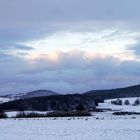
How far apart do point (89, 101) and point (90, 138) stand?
153637mm

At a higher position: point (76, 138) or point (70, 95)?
point (70, 95)

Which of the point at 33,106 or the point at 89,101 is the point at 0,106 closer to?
the point at 33,106

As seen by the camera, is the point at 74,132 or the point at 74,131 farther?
the point at 74,131

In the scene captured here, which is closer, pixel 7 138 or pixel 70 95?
pixel 7 138

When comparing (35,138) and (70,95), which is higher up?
(70,95)

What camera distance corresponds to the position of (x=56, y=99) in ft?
617

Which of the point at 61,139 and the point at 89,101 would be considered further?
the point at 89,101

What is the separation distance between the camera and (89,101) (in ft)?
621

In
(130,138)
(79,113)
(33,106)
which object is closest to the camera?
(130,138)

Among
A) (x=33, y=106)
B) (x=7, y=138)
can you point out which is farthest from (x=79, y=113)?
(x=7, y=138)

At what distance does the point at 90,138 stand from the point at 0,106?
504 ft

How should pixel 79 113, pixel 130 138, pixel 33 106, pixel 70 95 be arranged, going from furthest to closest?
pixel 70 95 < pixel 33 106 < pixel 79 113 < pixel 130 138

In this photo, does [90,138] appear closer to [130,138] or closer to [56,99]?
[130,138]

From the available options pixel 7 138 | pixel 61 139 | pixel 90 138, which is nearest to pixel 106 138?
pixel 90 138
